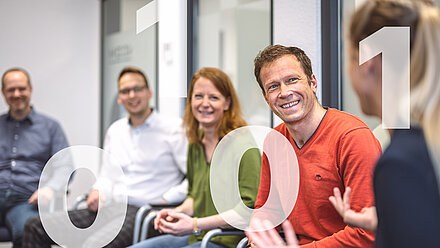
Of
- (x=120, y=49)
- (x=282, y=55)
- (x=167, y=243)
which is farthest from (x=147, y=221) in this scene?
(x=120, y=49)

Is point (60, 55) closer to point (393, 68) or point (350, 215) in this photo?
point (350, 215)

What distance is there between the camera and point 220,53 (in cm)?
326

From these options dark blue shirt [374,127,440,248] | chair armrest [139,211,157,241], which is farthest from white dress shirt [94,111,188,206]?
dark blue shirt [374,127,440,248]

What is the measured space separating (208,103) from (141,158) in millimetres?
817

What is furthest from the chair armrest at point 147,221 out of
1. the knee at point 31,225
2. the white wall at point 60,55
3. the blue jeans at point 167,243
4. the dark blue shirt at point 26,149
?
the white wall at point 60,55

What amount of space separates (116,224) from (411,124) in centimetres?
205

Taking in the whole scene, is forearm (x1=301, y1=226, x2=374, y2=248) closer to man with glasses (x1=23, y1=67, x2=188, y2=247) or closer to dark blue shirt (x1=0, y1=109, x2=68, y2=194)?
man with glasses (x1=23, y1=67, x2=188, y2=247)

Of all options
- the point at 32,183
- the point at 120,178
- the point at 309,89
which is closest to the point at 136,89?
the point at 120,178

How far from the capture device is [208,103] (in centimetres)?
223

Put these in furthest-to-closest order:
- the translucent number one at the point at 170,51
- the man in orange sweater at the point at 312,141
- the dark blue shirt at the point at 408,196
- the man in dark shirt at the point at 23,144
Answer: the translucent number one at the point at 170,51 < the man in dark shirt at the point at 23,144 < the man in orange sweater at the point at 312,141 < the dark blue shirt at the point at 408,196

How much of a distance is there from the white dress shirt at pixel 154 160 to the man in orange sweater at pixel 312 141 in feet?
3.91

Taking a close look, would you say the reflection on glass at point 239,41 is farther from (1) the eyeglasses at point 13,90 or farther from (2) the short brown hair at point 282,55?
(1) the eyeglasses at point 13,90

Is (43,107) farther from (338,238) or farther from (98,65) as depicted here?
(338,238)

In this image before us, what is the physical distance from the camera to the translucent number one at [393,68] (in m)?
0.82
